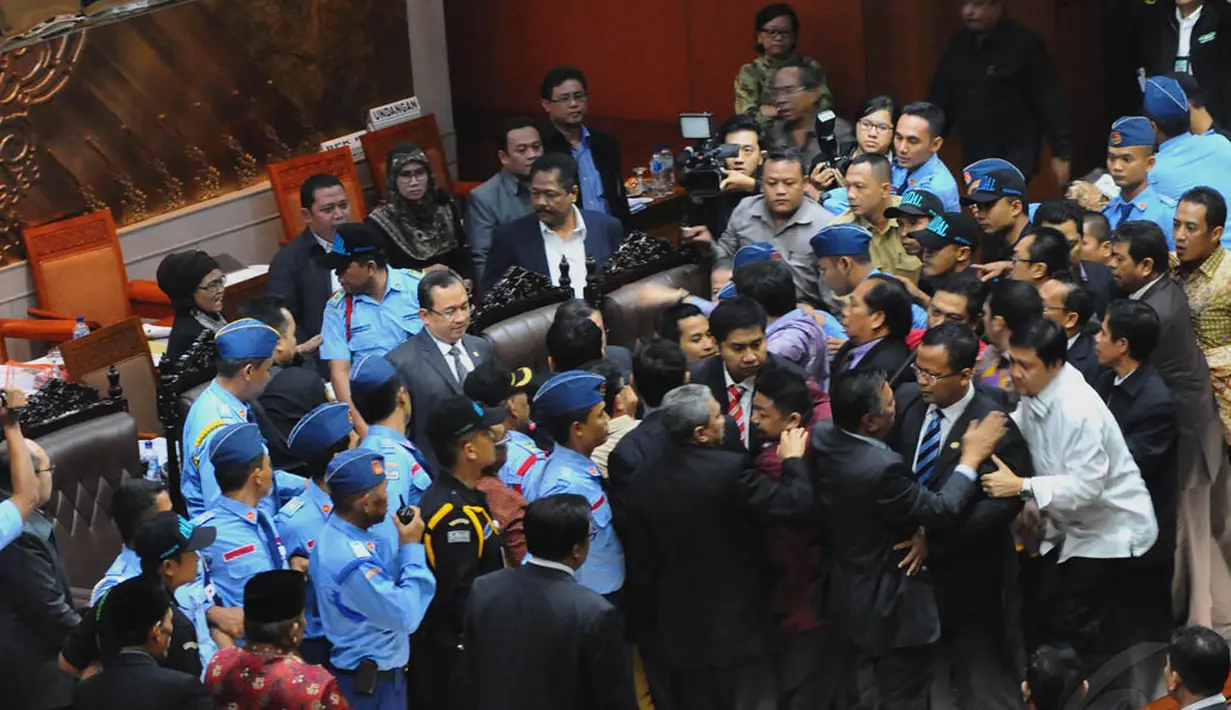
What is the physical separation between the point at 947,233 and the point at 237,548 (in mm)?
2532

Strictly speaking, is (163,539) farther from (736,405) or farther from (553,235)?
(553,235)

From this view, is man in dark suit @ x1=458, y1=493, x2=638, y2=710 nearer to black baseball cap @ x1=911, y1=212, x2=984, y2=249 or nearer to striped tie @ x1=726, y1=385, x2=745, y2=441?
striped tie @ x1=726, y1=385, x2=745, y2=441

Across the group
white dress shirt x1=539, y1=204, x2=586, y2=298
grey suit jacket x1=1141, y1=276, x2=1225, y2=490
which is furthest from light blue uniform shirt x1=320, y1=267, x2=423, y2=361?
grey suit jacket x1=1141, y1=276, x2=1225, y2=490

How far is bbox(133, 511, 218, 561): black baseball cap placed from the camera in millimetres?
4109

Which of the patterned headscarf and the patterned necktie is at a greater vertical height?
the patterned headscarf

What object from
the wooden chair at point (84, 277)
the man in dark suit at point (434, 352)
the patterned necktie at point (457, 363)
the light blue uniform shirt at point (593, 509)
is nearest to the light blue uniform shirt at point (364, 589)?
the light blue uniform shirt at point (593, 509)

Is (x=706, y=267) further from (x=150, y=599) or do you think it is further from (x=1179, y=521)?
(x=150, y=599)

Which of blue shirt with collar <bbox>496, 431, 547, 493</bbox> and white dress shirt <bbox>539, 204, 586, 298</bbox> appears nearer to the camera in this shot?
blue shirt with collar <bbox>496, 431, 547, 493</bbox>

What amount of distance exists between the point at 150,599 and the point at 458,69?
695 cm

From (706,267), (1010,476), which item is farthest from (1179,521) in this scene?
(706,267)

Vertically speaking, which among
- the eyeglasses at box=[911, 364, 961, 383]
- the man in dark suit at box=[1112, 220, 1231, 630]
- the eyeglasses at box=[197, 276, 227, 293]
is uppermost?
the eyeglasses at box=[197, 276, 227, 293]

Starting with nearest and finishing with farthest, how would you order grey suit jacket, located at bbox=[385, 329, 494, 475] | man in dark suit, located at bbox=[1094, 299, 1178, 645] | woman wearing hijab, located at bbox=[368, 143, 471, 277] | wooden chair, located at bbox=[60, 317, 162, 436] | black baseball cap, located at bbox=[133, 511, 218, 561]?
black baseball cap, located at bbox=[133, 511, 218, 561] < man in dark suit, located at bbox=[1094, 299, 1178, 645] < grey suit jacket, located at bbox=[385, 329, 494, 475] < wooden chair, located at bbox=[60, 317, 162, 436] < woman wearing hijab, located at bbox=[368, 143, 471, 277]

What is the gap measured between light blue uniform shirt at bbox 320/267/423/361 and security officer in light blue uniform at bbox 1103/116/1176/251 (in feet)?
8.45

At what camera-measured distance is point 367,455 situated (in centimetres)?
418
